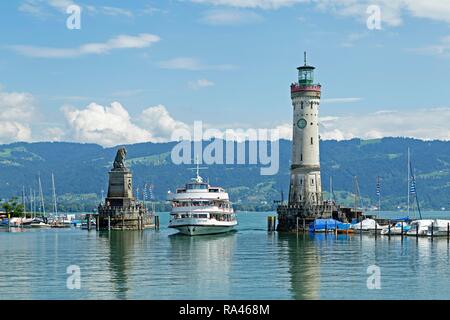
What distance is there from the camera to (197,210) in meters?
121

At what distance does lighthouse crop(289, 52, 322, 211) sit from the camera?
412ft

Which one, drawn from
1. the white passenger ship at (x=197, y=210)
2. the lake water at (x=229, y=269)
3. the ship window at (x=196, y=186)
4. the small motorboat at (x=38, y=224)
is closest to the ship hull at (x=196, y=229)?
the white passenger ship at (x=197, y=210)

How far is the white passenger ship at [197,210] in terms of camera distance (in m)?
120

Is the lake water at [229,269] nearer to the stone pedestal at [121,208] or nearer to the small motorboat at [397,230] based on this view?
the small motorboat at [397,230]

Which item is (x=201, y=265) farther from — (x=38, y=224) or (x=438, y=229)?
(x=38, y=224)

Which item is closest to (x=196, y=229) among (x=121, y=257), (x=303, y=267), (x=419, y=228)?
(x=419, y=228)

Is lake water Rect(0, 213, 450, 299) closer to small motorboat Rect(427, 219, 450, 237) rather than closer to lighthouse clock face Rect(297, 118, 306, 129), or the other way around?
small motorboat Rect(427, 219, 450, 237)

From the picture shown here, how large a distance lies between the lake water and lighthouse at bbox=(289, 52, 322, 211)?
16570 mm

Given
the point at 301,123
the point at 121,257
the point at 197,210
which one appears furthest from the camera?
the point at 301,123

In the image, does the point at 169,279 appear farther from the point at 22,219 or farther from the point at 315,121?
the point at 22,219

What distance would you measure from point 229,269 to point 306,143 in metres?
55.8

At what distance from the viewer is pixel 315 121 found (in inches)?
4961
